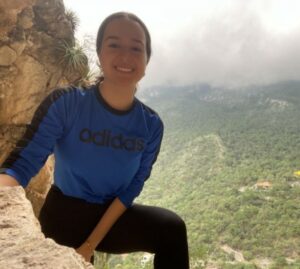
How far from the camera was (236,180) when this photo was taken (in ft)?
271

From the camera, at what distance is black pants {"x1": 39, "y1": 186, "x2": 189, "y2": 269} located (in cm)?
193

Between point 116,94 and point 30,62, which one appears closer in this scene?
point 116,94

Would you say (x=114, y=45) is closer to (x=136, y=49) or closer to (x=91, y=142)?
(x=136, y=49)

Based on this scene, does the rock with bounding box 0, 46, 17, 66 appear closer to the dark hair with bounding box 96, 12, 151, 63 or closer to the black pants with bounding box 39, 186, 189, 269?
the dark hair with bounding box 96, 12, 151, 63

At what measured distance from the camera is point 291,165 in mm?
85375

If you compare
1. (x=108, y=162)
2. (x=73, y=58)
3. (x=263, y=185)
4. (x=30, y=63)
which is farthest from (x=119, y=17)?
(x=263, y=185)

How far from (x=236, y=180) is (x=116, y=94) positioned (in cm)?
8353

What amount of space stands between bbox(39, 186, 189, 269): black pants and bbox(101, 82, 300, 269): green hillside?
12.8 feet

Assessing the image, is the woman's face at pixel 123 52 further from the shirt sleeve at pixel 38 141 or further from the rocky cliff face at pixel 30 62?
the rocky cliff face at pixel 30 62

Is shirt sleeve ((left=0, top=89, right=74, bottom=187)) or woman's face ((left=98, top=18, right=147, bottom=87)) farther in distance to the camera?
woman's face ((left=98, top=18, right=147, bottom=87))

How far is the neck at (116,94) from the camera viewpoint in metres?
2.09

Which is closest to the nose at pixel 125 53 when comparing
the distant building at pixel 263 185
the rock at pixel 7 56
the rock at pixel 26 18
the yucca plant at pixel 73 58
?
the rock at pixel 7 56

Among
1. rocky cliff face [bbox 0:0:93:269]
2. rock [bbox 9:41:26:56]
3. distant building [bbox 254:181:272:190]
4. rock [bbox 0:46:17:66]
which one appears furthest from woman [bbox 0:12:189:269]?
distant building [bbox 254:181:272:190]

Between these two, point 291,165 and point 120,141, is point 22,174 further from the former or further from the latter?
point 291,165
